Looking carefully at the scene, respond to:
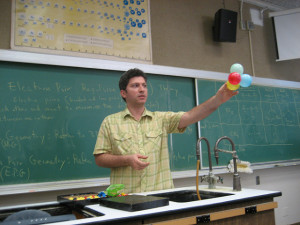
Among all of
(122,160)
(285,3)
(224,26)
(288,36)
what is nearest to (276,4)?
(285,3)

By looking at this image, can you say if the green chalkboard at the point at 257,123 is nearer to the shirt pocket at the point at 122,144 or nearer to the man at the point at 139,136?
the man at the point at 139,136

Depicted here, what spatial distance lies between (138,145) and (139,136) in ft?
0.23

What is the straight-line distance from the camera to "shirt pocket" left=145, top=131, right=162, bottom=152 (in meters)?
2.03

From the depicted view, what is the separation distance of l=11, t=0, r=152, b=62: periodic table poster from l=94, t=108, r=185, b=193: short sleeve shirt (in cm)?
103

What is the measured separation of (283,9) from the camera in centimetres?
440

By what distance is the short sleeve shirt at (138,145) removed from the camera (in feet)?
6.42

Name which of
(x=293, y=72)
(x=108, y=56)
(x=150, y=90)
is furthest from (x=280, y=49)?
(x=108, y=56)

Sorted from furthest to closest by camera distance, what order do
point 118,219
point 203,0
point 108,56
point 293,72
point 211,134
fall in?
1. point 293,72
2. point 203,0
3. point 211,134
4. point 108,56
5. point 118,219

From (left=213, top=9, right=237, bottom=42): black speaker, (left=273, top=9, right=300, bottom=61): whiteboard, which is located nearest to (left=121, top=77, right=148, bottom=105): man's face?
(left=213, top=9, right=237, bottom=42): black speaker

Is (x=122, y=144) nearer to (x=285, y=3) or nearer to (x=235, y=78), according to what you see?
(x=235, y=78)

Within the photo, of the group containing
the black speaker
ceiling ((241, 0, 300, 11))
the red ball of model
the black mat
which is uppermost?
ceiling ((241, 0, 300, 11))

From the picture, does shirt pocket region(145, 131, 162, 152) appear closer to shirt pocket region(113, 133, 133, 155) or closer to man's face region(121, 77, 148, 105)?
shirt pocket region(113, 133, 133, 155)

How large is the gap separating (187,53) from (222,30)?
22.4 inches

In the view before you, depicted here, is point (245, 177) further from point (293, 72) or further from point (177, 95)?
point (293, 72)
